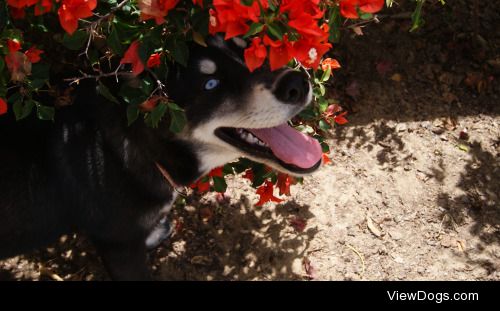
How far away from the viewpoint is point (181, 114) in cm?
212

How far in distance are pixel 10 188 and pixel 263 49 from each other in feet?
5.25

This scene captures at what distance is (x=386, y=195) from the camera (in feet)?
13.1

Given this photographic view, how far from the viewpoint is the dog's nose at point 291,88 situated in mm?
2342

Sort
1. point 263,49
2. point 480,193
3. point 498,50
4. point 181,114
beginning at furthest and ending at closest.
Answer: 1. point 498,50
2. point 480,193
3. point 181,114
4. point 263,49

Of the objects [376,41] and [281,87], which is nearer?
[281,87]

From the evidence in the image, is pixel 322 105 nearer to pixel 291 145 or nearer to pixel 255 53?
pixel 291 145

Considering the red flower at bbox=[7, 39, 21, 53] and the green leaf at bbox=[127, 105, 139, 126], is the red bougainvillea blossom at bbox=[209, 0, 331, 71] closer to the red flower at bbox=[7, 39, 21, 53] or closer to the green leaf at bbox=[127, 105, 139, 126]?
the green leaf at bbox=[127, 105, 139, 126]

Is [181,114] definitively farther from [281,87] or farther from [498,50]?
[498,50]

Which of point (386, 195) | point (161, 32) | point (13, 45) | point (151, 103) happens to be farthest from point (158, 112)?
point (386, 195)

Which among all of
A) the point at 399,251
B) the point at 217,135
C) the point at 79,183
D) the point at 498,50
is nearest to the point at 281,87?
the point at 217,135

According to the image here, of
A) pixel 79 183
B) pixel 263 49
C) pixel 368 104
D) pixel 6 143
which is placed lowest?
pixel 368 104

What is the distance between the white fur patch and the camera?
2283 mm

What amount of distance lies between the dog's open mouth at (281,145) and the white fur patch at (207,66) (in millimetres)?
320

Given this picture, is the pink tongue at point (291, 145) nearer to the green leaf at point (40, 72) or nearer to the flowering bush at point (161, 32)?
the flowering bush at point (161, 32)
